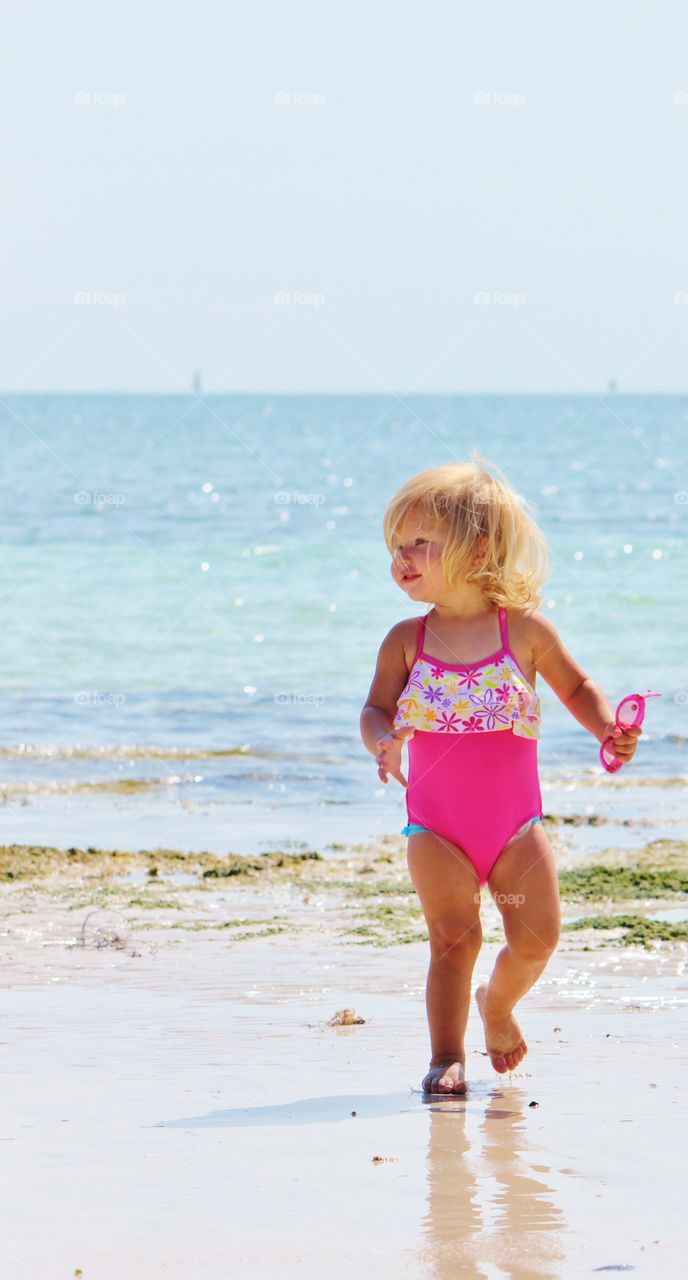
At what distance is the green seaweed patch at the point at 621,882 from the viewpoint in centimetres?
593

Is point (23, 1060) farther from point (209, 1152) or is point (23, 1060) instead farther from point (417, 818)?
point (417, 818)

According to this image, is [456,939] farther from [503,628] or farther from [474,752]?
[503,628]

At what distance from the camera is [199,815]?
8016mm

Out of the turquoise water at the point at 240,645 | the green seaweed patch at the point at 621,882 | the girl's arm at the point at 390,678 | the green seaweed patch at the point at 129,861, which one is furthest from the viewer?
the turquoise water at the point at 240,645

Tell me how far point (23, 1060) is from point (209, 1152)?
84 cm

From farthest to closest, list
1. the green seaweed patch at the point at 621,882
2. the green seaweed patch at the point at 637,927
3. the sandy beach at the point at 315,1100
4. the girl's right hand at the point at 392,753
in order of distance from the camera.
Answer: the green seaweed patch at the point at 621,882 → the green seaweed patch at the point at 637,927 → the girl's right hand at the point at 392,753 → the sandy beach at the point at 315,1100

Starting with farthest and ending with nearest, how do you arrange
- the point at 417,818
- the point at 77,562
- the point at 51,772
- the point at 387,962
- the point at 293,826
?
the point at 77,562
the point at 51,772
the point at 293,826
the point at 387,962
the point at 417,818

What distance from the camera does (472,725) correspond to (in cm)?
373

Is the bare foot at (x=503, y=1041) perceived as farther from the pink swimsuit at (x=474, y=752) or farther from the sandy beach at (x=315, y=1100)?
the pink swimsuit at (x=474, y=752)

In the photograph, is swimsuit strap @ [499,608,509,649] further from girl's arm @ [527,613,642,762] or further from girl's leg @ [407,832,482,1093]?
girl's leg @ [407,832,482,1093]

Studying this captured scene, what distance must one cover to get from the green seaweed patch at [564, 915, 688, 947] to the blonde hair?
1.72 meters

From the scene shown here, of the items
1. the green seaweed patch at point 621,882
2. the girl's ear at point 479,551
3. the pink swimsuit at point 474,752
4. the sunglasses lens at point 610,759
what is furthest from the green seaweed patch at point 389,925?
the girl's ear at point 479,551

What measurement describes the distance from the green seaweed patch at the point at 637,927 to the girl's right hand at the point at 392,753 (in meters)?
1.90

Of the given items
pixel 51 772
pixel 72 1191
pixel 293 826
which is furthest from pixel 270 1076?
pixel 51 772
